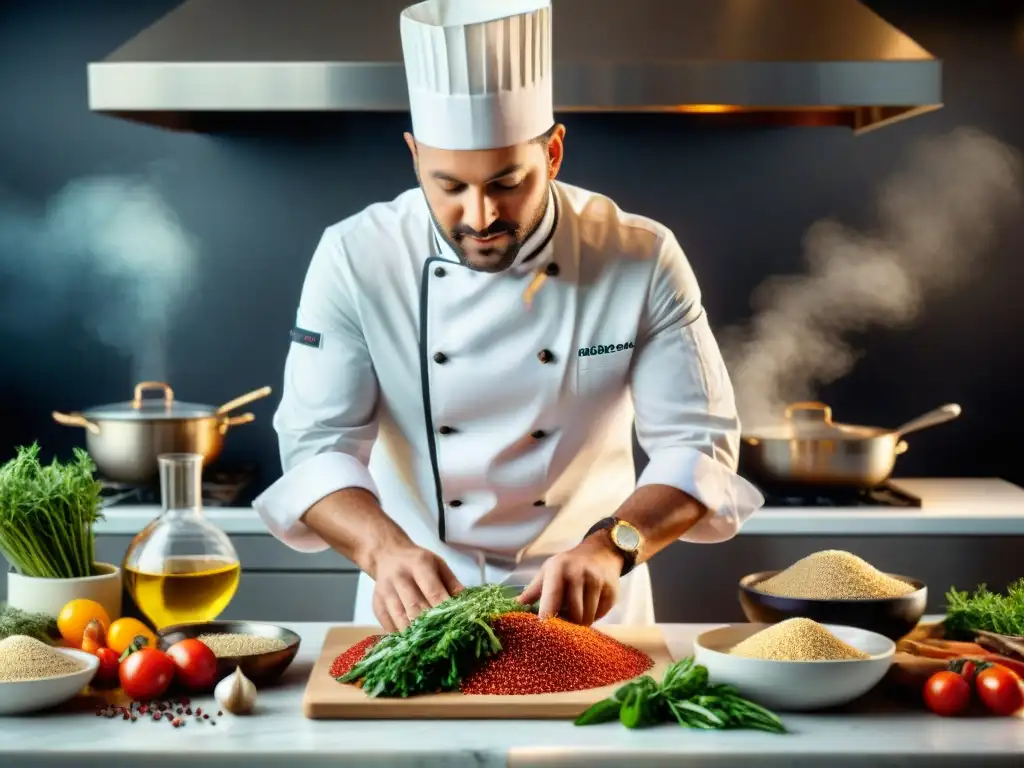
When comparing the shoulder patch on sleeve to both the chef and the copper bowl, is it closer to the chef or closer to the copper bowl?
the chef

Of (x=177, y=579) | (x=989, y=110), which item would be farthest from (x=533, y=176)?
(x=989, y=110)

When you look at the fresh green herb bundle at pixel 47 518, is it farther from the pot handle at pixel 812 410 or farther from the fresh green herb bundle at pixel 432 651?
the pot handle at pixel 812 410

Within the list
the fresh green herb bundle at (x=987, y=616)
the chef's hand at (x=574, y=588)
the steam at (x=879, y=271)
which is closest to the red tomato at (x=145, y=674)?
the chef's hand at (x=574, y=588)

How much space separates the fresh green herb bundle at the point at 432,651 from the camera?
1.55m

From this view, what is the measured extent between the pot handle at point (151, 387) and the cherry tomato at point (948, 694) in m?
2.23

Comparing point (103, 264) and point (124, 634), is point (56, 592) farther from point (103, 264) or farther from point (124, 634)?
point (103, 264)

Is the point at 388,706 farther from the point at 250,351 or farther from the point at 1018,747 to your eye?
the point at 250,351

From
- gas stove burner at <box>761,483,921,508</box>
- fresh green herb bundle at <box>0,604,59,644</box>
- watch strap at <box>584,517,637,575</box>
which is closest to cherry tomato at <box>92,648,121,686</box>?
fresh green herb bundle at <box>0,604,59,644</box>

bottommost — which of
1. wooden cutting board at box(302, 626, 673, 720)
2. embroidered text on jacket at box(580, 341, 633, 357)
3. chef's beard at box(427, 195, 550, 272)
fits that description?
wooden cutting board at box(302, 626, 673, 720)

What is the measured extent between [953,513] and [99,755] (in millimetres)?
2205

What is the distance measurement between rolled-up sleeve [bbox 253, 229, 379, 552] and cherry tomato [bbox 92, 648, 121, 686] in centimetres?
43

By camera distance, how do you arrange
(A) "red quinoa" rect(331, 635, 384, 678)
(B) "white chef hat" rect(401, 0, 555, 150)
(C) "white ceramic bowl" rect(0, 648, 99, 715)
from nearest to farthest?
(C) "white ceramic bowl" rect(0, 648, 99, 715)
(A) "red quinoa" rect(331, 635, 384, 678)
(B) "white chef hat" rect(401, 0, 555, 150)

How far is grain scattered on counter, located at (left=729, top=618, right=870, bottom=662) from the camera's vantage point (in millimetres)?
1538

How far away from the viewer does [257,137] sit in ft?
12.0
